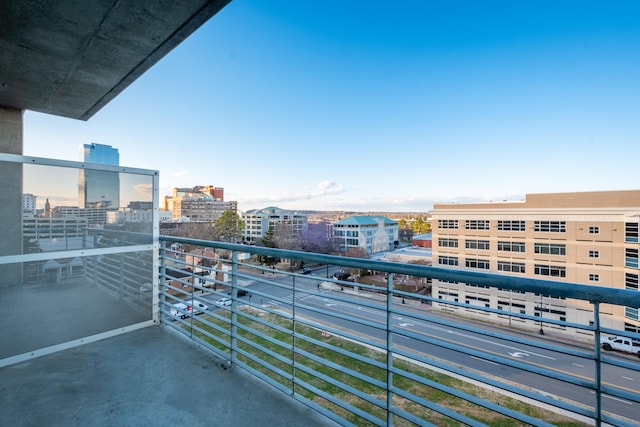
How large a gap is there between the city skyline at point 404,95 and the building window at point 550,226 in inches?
80.2

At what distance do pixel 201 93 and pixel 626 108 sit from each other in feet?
84.1

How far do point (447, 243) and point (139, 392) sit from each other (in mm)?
17096

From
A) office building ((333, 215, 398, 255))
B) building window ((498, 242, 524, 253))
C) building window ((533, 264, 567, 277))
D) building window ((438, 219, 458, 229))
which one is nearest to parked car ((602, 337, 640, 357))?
building window ((533, 264, 567, 277))

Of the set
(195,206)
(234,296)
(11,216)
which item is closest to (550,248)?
(234,296)

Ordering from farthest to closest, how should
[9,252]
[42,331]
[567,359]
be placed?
[567,359]
[42,331]
[9,252]

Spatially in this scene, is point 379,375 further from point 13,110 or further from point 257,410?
point 13,110

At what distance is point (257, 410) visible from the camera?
1609 millimetres

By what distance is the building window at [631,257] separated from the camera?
1159 cm

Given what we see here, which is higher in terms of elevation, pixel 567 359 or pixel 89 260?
pixel 89 260

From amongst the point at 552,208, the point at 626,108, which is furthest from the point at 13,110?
the point at 626,108

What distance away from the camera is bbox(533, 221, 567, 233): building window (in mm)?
13125

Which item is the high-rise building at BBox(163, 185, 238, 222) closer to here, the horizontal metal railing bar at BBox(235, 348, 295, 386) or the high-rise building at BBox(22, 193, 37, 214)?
the high-rise building at BBox(22, 193, 37, 214)

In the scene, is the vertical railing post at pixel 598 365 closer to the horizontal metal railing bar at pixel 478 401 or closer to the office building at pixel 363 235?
the horizontal metal railing bar at pixel 478 401

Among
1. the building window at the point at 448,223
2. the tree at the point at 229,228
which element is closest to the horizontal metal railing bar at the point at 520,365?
the building window at the point at 448,223
